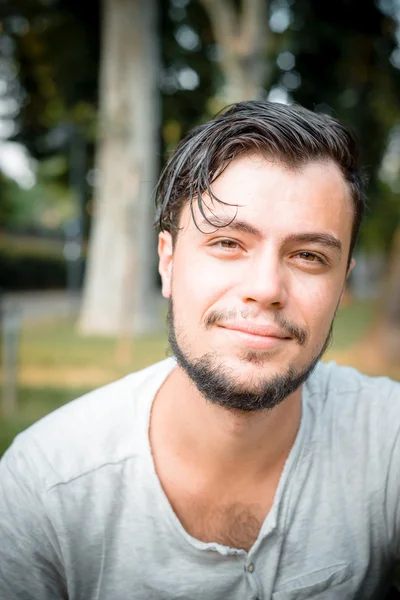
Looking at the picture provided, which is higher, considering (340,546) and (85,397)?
(85,397)

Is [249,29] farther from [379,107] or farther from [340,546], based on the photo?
[340,546]

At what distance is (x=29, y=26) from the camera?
14.2 meters

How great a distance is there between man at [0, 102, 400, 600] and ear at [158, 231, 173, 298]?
0.08 meters

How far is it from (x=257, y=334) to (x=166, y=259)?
0.55 metres

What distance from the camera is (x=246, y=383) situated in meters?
1.84

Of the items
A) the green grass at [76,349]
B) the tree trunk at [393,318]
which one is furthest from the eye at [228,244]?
the tree trunk at [393,318]

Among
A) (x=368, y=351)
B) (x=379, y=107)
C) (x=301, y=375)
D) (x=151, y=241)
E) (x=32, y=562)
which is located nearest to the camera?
(x=32, y=562)

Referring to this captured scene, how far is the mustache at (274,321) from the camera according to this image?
1.81 metres

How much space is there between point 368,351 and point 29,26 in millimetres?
10883

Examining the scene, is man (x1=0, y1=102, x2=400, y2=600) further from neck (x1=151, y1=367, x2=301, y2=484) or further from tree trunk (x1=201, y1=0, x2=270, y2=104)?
tree trunk (x1=201, y1=0, x2=270, y2=104)

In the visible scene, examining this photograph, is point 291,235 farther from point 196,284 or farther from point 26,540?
point 26,540

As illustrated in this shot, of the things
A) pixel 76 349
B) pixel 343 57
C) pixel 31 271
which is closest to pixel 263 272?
pixel 76 349

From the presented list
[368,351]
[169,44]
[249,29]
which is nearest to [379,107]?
[169,44]

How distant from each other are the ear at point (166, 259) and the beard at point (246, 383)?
36cm
